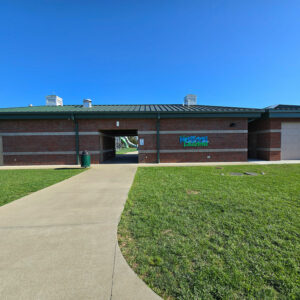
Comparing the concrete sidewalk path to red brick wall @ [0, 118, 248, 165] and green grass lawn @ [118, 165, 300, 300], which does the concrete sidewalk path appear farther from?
red brick wall @ [0, 118, 248, 165]

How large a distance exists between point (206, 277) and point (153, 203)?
258cm

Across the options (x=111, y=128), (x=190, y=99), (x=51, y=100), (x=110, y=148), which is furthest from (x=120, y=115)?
(x=51, y=100)

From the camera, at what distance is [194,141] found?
14109 millimetres

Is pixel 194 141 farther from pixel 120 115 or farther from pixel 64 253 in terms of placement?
pixel 64 253

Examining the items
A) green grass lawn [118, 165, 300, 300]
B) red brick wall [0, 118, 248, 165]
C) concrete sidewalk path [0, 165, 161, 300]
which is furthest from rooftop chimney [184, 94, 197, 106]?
concrete sidewalk path [0, 165, 161, 300]

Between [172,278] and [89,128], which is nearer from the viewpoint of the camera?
[172,278]

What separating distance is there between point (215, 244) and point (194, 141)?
1214 cm

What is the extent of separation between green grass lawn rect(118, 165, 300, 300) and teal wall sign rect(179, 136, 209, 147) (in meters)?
9.33

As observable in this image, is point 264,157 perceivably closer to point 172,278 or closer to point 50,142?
point 172,278

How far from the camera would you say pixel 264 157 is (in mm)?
15141

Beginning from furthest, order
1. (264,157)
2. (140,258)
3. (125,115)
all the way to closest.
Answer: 1. (264,157)
2. (125,115)
3. (140,258)

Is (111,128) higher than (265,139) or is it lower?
higher

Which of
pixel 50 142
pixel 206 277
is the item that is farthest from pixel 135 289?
pixel 50 142

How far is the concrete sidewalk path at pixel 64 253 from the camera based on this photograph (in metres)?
1.85
